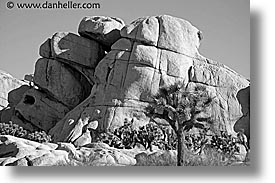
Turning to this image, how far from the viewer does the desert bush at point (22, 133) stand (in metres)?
13.4

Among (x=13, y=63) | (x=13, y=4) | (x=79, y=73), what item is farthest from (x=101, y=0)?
(x=79, y=73)

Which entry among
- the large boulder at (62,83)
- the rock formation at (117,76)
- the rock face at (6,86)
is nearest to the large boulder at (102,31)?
the rock formation at (117,76)

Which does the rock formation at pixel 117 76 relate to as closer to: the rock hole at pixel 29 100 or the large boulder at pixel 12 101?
the large boulder at pixel 12 101

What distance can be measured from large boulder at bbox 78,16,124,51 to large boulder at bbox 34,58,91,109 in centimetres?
144

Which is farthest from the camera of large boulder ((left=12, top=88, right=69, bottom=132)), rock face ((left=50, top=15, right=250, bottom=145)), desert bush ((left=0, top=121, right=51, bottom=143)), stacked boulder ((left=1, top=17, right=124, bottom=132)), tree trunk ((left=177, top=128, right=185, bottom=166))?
large boulder ((left=12, top=88, right=69, bottom=132))

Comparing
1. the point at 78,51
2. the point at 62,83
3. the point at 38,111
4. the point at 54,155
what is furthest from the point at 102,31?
the point at 54,155

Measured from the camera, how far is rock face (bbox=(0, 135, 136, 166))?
987cm

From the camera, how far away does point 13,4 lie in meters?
10.4

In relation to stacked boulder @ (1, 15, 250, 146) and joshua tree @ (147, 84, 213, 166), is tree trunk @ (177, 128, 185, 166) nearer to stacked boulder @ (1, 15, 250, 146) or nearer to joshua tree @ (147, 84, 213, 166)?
joshua tree @ (147, 84, 213, 166)

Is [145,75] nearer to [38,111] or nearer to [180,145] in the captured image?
[180,145]

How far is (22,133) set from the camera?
47.8ft

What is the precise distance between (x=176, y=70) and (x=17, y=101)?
5.54m

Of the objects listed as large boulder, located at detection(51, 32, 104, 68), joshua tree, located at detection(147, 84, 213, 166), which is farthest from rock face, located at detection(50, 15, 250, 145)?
joshua tree, located at detection(147, 84, 213, 166)

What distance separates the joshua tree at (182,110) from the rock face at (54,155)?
0.92 metres
